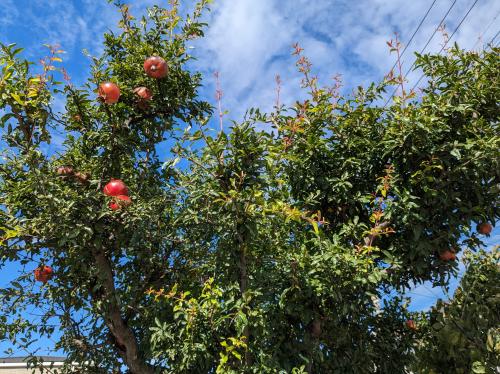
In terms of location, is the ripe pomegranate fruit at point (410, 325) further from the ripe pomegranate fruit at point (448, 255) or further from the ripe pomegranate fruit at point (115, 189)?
the ripe pomegranate fruit at point (115, 189)

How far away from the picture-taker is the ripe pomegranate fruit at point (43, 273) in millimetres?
3914

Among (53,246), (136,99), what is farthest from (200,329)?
(136,99)

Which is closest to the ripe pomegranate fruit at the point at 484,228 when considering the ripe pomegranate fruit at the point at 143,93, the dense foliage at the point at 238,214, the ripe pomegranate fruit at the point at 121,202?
the dense foliage at the point at 238,214

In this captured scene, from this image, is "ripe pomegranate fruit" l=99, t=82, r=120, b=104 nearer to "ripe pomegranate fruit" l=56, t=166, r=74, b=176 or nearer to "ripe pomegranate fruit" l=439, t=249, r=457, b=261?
"ripe pomegranate fruit" l=56, t=166, r=74, b=176

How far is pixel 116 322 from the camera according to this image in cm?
384

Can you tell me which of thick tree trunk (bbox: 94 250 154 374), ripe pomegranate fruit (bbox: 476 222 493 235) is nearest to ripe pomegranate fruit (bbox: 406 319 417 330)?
ripe pomegranate fruit (bbox: 476 222 493 235)

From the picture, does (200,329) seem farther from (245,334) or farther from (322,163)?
(322,163)

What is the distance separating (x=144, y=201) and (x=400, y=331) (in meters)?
2.71

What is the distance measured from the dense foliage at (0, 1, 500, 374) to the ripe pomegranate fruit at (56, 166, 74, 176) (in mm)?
29

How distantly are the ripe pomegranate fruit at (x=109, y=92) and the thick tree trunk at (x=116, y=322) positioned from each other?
1.23 m

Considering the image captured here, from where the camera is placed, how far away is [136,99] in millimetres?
4062

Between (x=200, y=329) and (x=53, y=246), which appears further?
(x=53, y=246)

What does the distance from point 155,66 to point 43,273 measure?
1983 millimetres

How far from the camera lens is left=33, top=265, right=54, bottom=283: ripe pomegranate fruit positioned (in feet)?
12.8
